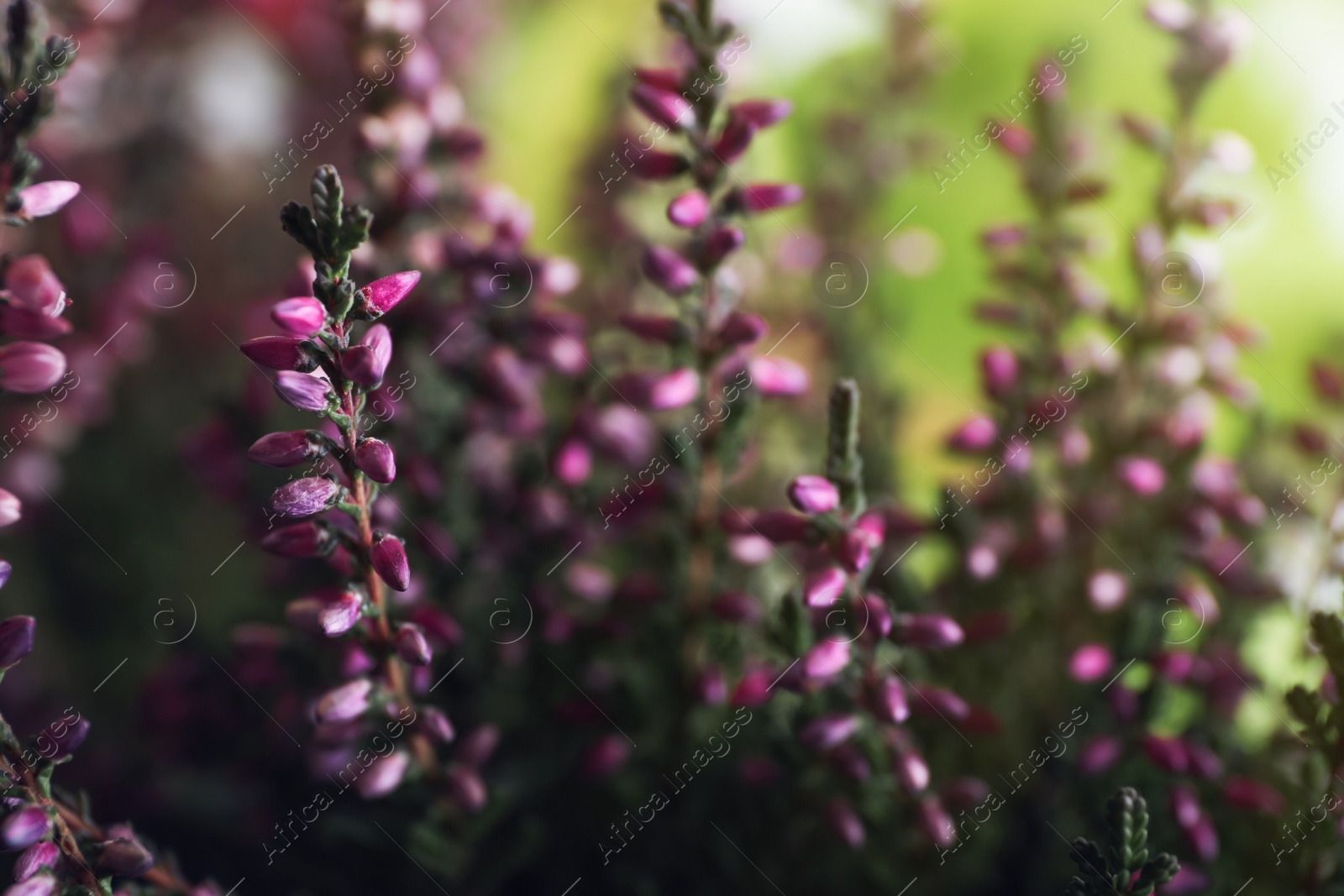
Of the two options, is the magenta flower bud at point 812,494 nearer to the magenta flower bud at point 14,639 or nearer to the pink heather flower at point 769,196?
the pink heather flower at point 769,196

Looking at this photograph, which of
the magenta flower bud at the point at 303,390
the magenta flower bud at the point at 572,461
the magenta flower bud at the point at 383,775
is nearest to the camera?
the magenta flower bud at the point at 303,390

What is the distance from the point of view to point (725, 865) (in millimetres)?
538

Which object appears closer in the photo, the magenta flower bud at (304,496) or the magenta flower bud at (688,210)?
the magenta flower bud at (304,496)

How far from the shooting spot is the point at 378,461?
36 cm

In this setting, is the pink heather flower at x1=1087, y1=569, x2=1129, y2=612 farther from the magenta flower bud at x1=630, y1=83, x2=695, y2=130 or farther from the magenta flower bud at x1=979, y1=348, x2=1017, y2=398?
the magenta flower bud at x1=630, y1=83, x2=695, y2=130

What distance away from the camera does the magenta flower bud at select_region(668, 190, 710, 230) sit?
0.47 meters

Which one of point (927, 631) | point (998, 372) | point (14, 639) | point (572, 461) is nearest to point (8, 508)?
point (14, 639)

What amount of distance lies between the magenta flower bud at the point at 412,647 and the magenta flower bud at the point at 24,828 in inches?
5.4

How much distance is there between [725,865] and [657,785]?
0.06 m

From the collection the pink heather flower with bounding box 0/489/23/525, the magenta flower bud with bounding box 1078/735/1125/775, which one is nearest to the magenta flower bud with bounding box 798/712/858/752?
the magenta flower bud with bounding box 1078/735/1125/775

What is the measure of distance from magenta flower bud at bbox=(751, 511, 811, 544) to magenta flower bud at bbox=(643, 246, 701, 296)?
121 mm

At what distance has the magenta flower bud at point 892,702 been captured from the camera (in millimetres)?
440

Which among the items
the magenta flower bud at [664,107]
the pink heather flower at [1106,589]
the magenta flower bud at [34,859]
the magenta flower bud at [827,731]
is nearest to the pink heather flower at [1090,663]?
the pink heather flower at [1106,589]

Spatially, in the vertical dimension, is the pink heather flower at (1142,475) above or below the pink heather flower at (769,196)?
below
